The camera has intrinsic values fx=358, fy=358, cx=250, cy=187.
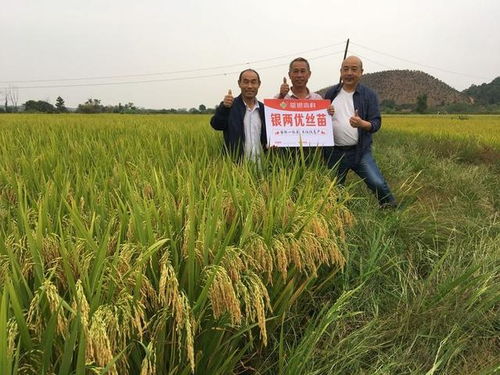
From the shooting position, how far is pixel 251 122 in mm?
3234

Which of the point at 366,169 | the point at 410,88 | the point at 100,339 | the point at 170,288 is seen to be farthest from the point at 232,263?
the point at 410,88

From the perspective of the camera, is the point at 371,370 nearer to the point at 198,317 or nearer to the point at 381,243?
the point at 198,317

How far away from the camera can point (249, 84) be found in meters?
3.07

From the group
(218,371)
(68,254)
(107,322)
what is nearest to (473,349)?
(218,371)

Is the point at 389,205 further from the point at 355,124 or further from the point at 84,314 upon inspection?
the point at 84,314

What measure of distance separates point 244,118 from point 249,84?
30 centimetres

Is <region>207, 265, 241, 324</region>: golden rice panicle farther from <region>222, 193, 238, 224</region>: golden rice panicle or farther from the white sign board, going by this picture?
the white sign board

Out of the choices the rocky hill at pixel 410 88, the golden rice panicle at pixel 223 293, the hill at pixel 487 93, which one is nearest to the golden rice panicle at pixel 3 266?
the golden rice panicle at pixel 223 293

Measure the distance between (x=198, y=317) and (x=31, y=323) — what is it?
1.62ft

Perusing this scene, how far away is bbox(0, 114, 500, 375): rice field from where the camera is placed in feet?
3.33

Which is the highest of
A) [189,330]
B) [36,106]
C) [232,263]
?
[36,106]

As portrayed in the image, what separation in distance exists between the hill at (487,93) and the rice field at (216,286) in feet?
285

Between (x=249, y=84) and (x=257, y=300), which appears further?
(x=249, y=84)

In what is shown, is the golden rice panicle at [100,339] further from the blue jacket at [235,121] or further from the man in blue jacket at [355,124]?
the man in blue jacket at [355,124]
